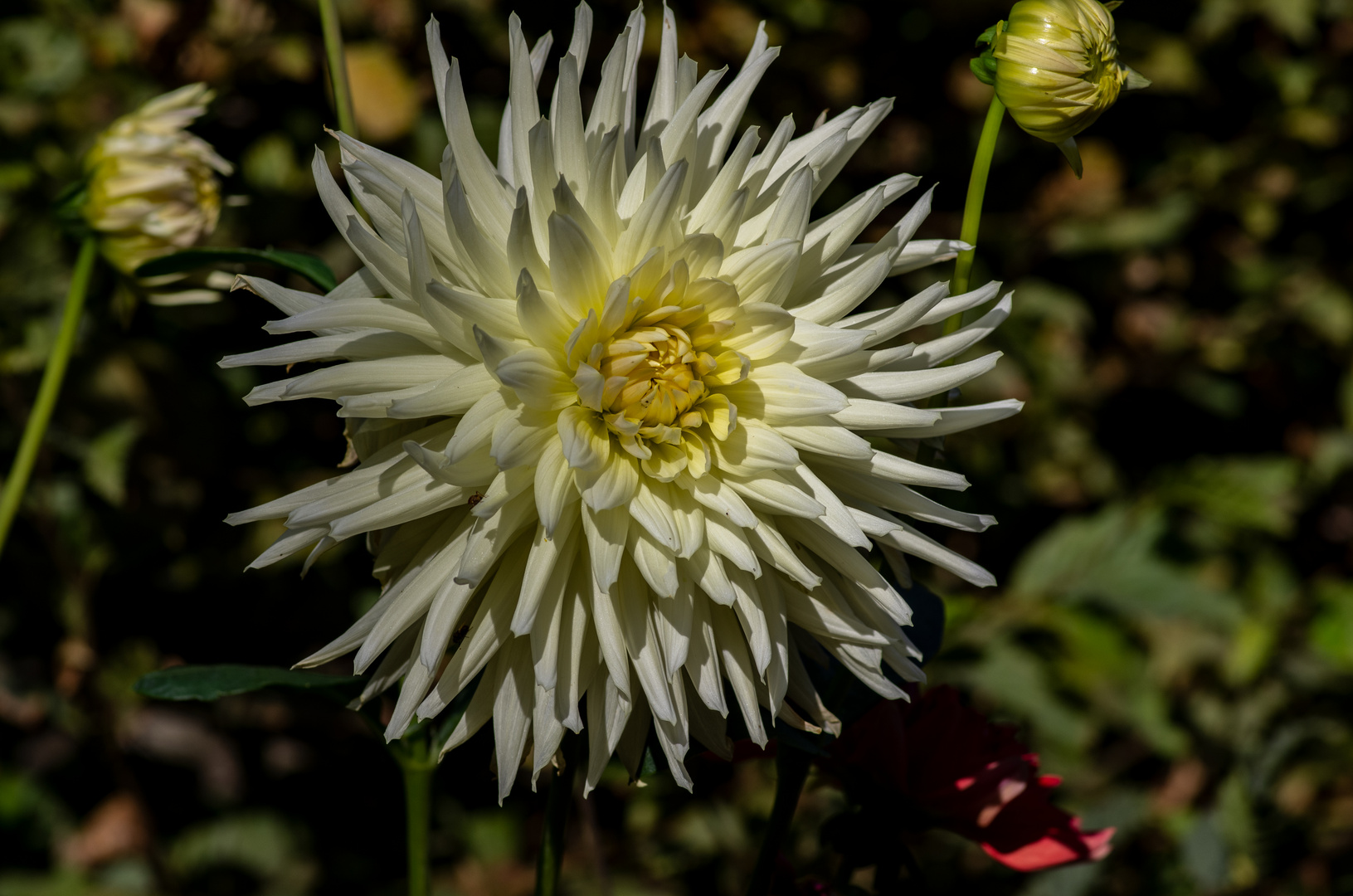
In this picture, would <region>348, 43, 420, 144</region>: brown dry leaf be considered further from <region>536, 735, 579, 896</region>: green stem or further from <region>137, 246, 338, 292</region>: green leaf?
<region>536, 735, 579, 896</region>: green stem

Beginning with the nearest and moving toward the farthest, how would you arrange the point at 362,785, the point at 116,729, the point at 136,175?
1. the point at 136,175
2. the point at 116,729
3. the point at 362,785

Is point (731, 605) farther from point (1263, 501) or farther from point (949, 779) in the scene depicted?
point (1263, 501)

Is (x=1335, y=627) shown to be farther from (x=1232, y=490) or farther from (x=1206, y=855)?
(x=1206, y=855)

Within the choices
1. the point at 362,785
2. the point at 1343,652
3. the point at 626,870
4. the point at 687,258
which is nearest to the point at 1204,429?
the point at 1343,652

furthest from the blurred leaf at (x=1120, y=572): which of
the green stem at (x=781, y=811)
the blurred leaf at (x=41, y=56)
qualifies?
the blurred leaf at (x=41, y=56)

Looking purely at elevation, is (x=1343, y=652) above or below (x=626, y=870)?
above

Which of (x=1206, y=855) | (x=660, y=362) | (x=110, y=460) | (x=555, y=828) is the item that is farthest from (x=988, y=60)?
(x=110, y=460)

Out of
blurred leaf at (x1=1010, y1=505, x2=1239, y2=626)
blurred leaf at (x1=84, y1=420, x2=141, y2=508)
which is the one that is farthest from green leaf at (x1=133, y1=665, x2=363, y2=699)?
blurred leaf at (x1=1010, y1=505, x2=1239, y2=626)
